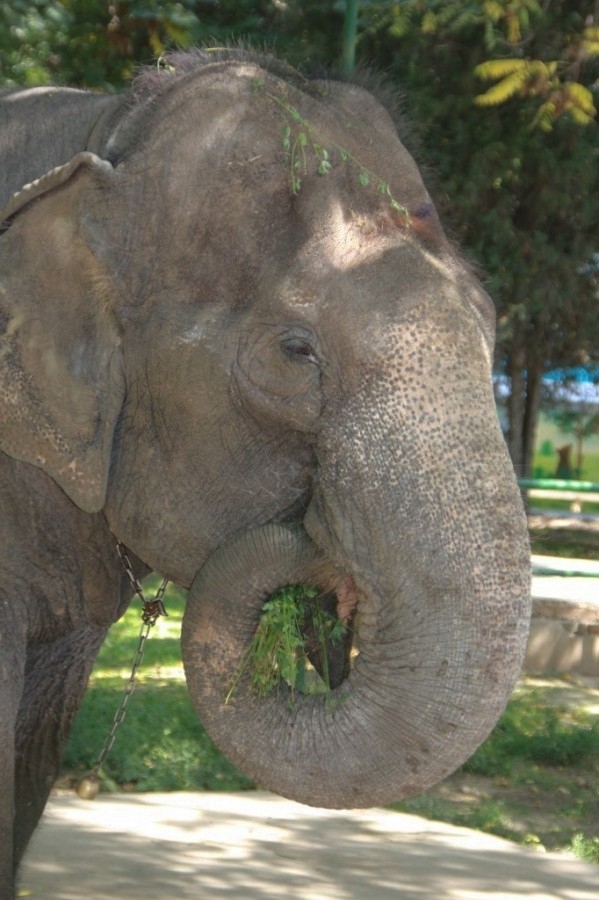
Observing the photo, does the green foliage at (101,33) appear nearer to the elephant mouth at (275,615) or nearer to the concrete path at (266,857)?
the concrete path at (266,857)

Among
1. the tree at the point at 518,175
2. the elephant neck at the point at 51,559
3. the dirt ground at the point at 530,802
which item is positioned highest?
the tree at the point at 518,175

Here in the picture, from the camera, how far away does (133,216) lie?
337cm

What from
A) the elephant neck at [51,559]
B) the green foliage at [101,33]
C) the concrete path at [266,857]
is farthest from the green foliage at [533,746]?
the green foliage at [101,33]

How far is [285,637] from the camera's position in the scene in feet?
10.3

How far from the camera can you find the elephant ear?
335 cm

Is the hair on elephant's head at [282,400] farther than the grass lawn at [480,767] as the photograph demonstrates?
No

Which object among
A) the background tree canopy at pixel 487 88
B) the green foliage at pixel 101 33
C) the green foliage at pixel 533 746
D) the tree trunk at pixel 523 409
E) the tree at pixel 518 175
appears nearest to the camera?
the green foliage at pixel 533 746

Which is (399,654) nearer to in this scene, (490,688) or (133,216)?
(490,688)

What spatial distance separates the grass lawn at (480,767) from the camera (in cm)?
593

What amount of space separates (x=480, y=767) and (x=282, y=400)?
3.88m

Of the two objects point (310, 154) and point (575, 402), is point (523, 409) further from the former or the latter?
point (310, 154)

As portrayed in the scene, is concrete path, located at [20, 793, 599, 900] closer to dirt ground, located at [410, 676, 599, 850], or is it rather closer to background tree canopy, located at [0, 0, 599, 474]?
dirt ground, located at [410, 676, 599, 850]

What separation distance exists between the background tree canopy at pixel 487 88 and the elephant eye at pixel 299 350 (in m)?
0.82

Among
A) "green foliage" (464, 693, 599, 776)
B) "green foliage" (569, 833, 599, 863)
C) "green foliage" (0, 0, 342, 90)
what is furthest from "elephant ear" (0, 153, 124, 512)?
"green foliage" (464, 693, 599, 776)
